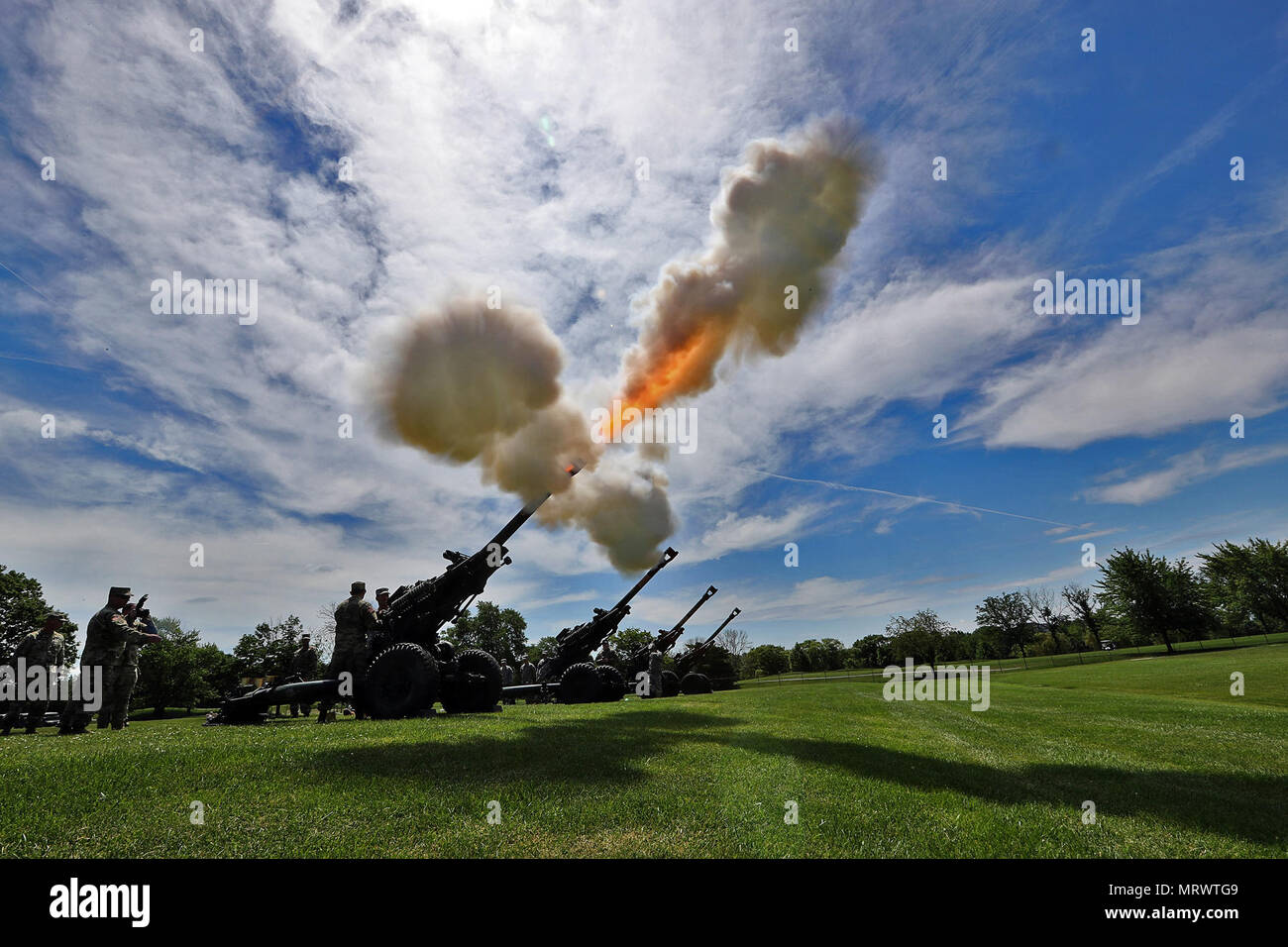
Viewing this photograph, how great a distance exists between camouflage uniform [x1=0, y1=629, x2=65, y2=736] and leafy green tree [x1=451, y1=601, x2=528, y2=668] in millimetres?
79762

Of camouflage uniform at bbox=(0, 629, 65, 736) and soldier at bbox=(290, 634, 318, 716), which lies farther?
soldier at bbox=(290, 634, 318, 716)

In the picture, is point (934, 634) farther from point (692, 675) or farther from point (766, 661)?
point (692, 675)

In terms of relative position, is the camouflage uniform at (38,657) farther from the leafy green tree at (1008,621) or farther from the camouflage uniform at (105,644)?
the leafy green tree at (1008,621)

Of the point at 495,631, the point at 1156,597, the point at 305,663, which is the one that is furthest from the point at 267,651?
the point at 1156,597

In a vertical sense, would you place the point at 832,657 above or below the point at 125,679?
below

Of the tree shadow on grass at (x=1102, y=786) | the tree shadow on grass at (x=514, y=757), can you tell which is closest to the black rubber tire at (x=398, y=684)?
the tree shadow on grass at (x=514, y=757)

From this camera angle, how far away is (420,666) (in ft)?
35.2

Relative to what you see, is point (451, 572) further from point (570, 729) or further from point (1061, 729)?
point (1061, 729)

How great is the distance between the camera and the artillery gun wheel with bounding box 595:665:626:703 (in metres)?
21.0

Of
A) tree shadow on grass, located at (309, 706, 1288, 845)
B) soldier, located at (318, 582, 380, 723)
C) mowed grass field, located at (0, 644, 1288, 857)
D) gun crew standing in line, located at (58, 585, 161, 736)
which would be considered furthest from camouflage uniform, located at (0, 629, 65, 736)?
tree shadow on grass, located at (309, 706, 1288, 845)

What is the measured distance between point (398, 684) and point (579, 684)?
975cm

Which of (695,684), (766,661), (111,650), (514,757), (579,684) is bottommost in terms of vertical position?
(766,661)

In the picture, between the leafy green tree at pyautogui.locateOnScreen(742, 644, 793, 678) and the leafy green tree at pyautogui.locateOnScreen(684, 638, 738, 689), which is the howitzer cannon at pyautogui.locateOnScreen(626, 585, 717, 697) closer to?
the leafy green tree at pyautogui.locateOnScreen(684, 638, 738, 689)

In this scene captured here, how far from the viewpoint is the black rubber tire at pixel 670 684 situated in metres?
31.4
